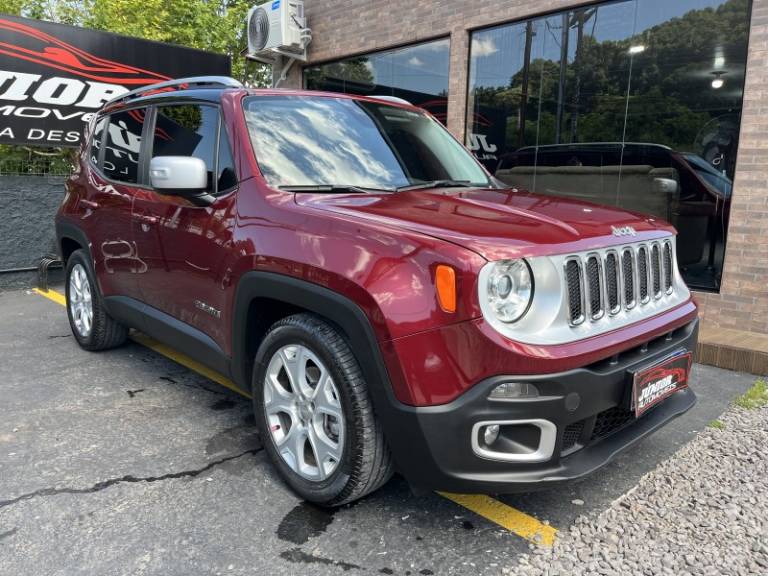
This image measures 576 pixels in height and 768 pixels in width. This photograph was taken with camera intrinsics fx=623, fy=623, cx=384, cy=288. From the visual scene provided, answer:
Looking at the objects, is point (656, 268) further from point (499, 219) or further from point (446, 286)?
point (446, 286)

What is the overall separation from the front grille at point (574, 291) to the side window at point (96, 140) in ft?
11.9

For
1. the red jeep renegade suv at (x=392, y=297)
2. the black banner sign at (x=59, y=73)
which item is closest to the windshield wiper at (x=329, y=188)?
the red jeep renegade suv at (x=392, y=297)

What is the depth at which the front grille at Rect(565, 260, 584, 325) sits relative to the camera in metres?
2.35

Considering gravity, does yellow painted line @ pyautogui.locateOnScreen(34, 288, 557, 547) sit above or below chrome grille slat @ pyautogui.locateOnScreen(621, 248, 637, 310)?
below

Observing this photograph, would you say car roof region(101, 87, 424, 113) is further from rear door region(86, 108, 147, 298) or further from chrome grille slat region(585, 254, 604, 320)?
chrome grille slat region(585, 254, 604, 320)

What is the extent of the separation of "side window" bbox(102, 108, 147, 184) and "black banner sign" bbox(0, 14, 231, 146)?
4045 millimetres

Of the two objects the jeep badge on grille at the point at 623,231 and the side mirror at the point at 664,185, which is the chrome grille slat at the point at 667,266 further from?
the side mirror at the point at 664,185

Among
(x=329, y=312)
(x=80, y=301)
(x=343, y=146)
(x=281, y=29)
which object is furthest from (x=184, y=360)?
(x=281, y=29)

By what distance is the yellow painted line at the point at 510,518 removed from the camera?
2.55 m

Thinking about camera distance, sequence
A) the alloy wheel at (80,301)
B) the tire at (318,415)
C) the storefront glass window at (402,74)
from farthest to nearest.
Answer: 1. the storefront glass window at (402,74)
2. the alloy wheel at (80,301)
3. the tire at (318,415)

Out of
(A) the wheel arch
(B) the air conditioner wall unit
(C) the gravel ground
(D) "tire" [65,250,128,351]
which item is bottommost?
(C) the gravel ground

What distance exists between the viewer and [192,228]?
3.28 m

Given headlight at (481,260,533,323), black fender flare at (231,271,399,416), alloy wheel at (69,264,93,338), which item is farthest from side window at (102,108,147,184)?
headlight at (481,260,533,323)

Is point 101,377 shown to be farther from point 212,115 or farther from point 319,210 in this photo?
point 319,210
